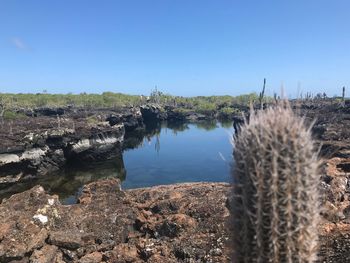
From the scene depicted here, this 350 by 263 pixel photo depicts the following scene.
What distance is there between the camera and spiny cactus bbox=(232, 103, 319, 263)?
440cm

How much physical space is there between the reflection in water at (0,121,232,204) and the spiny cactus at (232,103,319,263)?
25.8m

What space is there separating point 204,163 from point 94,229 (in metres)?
36.5

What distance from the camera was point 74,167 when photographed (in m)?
51.7

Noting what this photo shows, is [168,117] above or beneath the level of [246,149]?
beneath

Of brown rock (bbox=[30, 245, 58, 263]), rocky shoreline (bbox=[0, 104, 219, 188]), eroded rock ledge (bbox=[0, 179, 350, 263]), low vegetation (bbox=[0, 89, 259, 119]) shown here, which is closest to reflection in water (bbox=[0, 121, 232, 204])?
rocky shoreline (bbox=[0, 104, 219, 188])

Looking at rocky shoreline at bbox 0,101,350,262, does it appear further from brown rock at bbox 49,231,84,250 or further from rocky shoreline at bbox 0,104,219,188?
rocky shoreline at bbox 0,104,219,188

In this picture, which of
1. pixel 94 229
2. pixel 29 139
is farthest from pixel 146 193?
pixel 29 139

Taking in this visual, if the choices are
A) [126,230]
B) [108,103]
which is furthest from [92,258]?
[108,103]

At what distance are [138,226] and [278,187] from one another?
14.6 m

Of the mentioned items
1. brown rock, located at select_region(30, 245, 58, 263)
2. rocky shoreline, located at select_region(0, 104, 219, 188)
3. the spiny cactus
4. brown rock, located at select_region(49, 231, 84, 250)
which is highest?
the spiny cactus

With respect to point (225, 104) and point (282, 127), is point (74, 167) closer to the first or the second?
point (282, 127)

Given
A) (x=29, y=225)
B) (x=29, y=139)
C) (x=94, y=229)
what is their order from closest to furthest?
(x=29, y=225), (x=94, y=229), (x=29, y=139)

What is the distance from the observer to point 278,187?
4.41 m

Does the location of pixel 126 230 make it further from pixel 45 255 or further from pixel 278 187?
pixel 278 187
